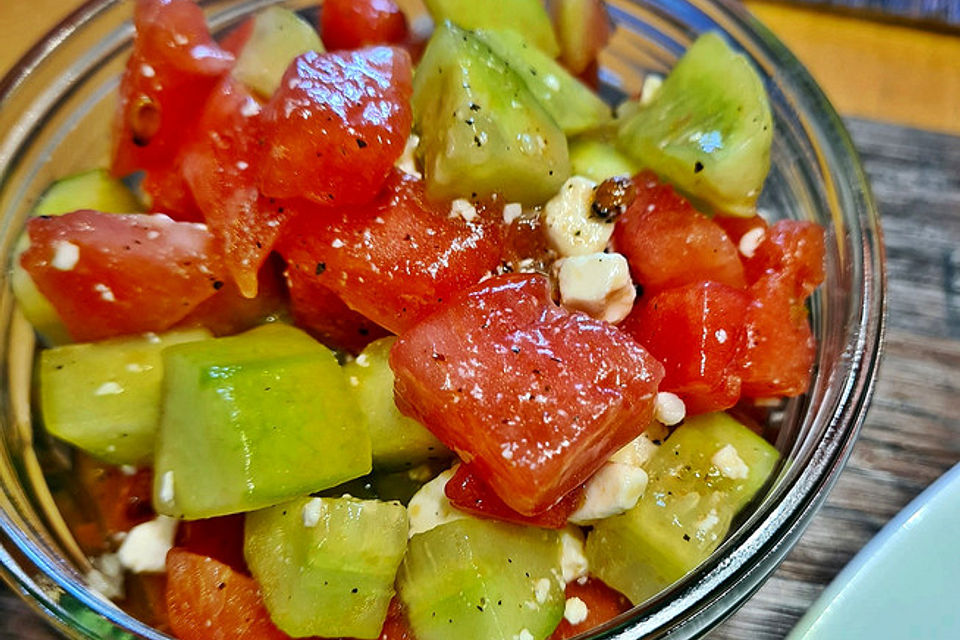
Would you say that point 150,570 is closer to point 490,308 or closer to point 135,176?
point 490,308

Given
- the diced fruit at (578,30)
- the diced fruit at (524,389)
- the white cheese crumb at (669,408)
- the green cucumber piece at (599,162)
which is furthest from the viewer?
the diced fruit at (578,30)

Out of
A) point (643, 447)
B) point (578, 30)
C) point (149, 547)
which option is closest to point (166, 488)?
point (149, 547)

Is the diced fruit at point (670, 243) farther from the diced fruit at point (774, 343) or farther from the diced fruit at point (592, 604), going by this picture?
the diced fruit at point (592, 604)

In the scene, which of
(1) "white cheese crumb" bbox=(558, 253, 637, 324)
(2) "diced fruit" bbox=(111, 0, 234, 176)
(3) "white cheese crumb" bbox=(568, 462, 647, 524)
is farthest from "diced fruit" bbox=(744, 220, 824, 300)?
(2) "diced fruit" bbox=(111, 0, 234, 176)

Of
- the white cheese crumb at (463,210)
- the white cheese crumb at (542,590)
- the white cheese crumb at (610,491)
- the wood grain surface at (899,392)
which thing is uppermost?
the white cheese crumb at (463,210)

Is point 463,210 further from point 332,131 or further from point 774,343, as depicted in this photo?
point 774,343

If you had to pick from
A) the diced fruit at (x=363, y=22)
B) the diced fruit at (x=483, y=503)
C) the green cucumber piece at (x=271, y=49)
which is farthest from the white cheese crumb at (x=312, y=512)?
the diced fruit at (x=363, y=22)

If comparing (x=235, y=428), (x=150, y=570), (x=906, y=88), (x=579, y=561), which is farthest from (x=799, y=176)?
(x=150, y=570)
